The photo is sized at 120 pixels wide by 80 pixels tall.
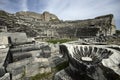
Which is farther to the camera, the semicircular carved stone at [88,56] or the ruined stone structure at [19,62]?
the ruined stone structure at [19,62]

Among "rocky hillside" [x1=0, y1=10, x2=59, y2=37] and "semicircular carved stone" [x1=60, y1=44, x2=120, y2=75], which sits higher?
"rocky hillside" [x1=0, y1=10, x2=59, y2=37]

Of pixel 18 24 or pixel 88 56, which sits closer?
pixel 88 56

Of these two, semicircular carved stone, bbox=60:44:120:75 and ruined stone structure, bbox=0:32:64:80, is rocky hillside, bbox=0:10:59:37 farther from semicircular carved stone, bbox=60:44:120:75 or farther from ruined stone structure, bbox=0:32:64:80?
semicircular carved stone, bbox=60:44:120:75

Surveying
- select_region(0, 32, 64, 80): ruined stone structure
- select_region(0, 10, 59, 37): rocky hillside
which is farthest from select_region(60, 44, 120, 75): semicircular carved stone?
select_region(0, 10, 59, 37): rocky hillside

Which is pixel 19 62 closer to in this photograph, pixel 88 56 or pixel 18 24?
pixel 88 56

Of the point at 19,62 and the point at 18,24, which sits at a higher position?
the point at 18,24

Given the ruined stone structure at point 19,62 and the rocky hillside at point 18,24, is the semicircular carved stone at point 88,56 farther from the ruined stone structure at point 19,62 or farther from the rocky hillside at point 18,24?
the rocky hillside at point 18,24

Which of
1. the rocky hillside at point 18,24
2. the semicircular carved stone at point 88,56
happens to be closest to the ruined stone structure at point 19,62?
the semicircular carved stone at point 88,56

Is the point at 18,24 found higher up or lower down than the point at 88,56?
higher up

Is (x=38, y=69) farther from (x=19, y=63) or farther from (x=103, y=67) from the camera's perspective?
(x=103, y=67)

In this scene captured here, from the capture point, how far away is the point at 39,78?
2447mm

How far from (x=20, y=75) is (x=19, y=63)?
344mm

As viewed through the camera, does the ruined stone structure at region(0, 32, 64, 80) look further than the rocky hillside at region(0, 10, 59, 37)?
No

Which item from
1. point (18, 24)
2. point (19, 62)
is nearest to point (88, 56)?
point (19, 62)
